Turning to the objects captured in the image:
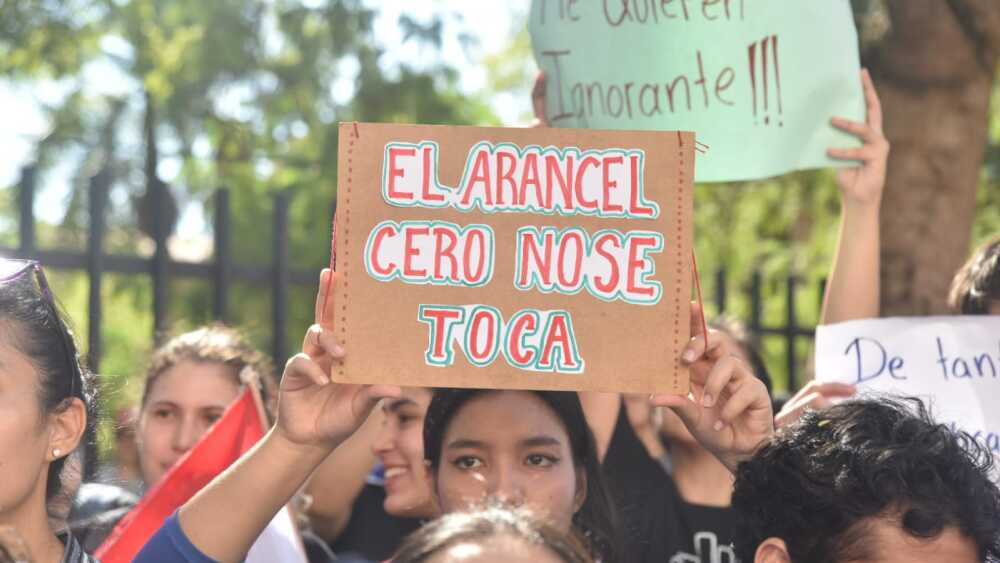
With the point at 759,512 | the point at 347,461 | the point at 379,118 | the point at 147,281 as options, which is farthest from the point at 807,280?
the point at 759,512

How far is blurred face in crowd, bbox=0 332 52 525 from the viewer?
2215 mm

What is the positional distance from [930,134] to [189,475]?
323 centimetres

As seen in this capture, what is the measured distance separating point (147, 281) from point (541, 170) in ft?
18.7

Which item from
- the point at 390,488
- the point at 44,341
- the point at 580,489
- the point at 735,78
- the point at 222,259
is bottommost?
the point at 390,488

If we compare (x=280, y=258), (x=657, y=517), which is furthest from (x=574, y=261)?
(x=280, y=258)

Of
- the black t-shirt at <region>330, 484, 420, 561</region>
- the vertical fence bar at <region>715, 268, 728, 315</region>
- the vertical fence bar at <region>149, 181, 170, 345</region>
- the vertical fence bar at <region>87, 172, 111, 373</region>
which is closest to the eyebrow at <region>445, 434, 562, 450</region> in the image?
the black t-shirt at <region>330, 484, 420, 561</region>

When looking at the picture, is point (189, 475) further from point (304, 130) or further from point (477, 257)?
point (304, 130)

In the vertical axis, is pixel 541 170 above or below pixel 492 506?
above

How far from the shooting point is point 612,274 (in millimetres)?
2357

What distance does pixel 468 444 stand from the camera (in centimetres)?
283

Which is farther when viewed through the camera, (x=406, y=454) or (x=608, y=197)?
(x=406, y=454)

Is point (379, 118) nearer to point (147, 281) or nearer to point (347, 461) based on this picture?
point (147, 281)

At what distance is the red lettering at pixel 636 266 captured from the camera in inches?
92.4

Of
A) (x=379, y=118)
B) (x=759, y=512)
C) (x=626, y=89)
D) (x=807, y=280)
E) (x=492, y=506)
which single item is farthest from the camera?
(x=807, y=280)
